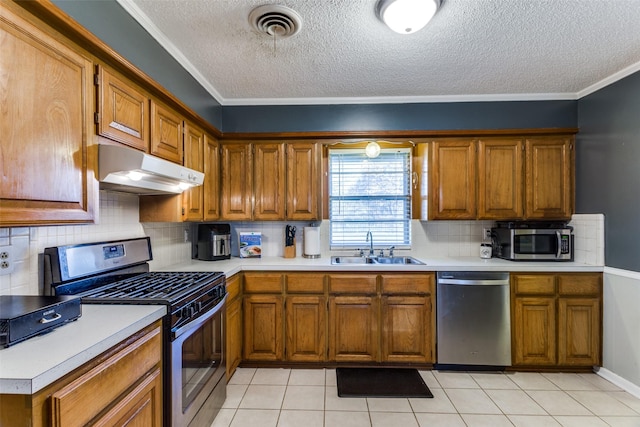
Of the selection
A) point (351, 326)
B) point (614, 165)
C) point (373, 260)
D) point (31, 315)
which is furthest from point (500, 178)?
point (31, 315)

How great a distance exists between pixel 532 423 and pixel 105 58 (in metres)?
3.30

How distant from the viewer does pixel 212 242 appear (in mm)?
2875

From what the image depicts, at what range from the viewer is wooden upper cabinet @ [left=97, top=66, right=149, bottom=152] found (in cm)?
148

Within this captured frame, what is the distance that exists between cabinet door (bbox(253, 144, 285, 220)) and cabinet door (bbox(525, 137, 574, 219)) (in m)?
2.37

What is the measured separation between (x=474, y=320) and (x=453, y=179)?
1299mm

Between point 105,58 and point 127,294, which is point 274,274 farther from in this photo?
point 105,58

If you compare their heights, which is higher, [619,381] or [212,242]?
[212,242]

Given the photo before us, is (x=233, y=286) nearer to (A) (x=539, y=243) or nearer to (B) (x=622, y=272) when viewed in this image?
(A) (x=539, y=243)

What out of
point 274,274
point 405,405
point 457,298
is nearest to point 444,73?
point 457,298

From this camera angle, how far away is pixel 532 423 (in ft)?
6.66

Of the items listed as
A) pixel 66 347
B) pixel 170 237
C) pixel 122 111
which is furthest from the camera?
pixel 170 237

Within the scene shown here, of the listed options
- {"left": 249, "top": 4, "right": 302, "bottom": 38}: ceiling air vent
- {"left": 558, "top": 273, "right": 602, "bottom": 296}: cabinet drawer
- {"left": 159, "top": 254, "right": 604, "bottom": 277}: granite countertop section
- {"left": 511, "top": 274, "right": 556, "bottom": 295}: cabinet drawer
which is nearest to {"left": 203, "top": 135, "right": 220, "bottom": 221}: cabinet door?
{"left": 159, "top": 254, "right": 604, "bottom": 277}: granite countertop section

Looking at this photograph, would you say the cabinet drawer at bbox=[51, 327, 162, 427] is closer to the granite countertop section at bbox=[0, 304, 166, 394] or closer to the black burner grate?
the granite countertop section at bbox=[0, 304, 166, 394]

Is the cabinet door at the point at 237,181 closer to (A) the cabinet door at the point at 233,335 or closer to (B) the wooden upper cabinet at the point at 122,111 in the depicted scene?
(A) the cabinet door at the point at 233,335
